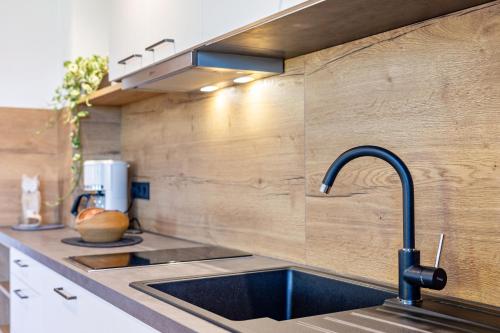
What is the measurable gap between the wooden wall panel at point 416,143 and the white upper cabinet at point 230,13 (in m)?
0.32

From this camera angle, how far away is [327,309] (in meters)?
1.61

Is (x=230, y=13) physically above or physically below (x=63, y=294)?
above

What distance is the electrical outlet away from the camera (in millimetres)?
2873

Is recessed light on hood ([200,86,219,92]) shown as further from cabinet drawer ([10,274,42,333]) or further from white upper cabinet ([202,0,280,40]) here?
cabinet drawer ([10,274,42,333])

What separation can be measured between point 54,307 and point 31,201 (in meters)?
1.29

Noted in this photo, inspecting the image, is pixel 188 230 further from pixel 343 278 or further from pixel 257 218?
pixel 343 278

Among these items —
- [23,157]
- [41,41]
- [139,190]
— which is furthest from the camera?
[41,41]

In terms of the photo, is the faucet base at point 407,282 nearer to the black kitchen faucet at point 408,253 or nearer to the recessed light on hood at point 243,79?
the black kitchen faucet at point 408,253

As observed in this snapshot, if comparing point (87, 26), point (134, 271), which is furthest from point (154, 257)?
point (87, 26)

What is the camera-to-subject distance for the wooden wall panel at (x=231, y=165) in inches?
73.5

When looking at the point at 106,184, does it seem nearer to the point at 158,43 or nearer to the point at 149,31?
the point at 149,31

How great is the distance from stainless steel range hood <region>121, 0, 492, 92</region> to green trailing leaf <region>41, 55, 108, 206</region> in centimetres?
79

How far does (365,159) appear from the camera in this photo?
1589 millimetres

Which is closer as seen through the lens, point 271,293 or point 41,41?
point 271,293
